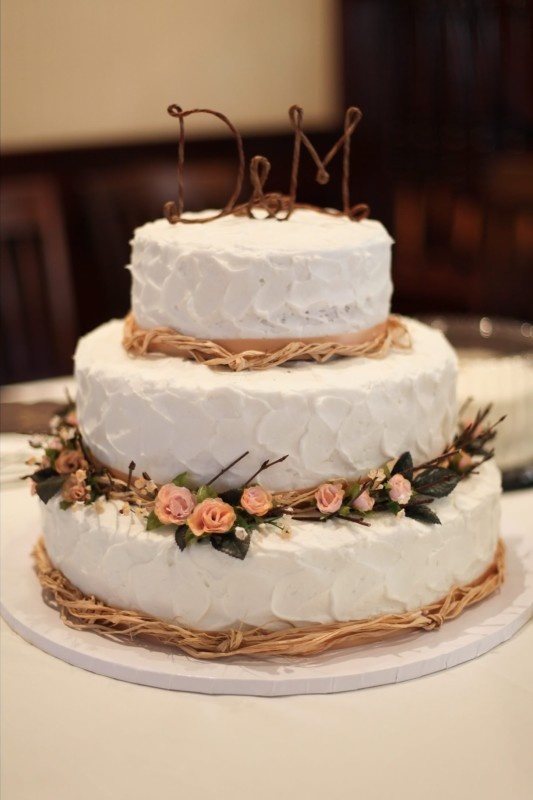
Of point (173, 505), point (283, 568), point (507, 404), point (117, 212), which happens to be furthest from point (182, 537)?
point (117, 212)

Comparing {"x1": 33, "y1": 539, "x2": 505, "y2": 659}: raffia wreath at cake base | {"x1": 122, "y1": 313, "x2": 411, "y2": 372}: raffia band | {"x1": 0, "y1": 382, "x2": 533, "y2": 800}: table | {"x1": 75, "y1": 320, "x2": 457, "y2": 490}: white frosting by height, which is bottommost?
{"x1": 0, "y1": 382, "x2": 533, "y2": 800}: table

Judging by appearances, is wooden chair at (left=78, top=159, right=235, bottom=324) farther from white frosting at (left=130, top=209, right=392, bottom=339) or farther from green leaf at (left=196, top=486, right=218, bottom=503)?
green leaf at (left=196, top=486, right=218, bottom=503)

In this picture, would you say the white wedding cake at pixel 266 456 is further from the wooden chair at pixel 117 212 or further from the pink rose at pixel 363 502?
the wooden chair at pixel 117 212

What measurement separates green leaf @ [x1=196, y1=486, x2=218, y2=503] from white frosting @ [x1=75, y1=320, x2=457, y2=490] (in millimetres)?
Answer: 48

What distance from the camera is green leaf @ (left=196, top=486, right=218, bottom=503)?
5.74 feet

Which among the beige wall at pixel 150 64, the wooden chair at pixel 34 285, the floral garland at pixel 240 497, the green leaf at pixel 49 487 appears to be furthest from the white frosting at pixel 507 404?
the beige wall at pixel 150 64

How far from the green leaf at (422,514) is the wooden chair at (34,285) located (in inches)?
94.8

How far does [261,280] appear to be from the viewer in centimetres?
182

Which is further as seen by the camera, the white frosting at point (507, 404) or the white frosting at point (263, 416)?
the white frosting at point (507, 404)

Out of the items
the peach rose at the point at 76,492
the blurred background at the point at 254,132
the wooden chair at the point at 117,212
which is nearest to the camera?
the peach rose at the point at 76,492

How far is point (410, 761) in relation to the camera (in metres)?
1.57

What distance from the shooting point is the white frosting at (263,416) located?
69.3 inches

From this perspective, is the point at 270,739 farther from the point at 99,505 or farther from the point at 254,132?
the point at 254,132

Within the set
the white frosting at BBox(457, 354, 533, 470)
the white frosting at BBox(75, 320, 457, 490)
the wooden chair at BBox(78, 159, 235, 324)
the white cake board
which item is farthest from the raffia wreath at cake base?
the wooden chair at BBox(78, 159, 235, 324)
